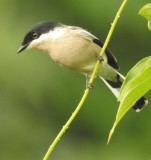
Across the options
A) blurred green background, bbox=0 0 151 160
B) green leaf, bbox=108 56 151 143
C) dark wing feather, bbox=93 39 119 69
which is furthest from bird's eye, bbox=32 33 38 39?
blurred green background, bbox=0 0 151 160

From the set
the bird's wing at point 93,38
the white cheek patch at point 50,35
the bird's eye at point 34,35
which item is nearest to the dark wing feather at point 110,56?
the bird's wing at point 93,38

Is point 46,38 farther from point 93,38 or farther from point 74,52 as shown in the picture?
point 93,38

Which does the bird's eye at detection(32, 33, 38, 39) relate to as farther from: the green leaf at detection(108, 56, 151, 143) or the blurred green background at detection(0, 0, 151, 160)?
the blurred green background at detection(0, 0, 151, 160)

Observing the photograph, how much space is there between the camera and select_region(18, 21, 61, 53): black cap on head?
4.15 metres

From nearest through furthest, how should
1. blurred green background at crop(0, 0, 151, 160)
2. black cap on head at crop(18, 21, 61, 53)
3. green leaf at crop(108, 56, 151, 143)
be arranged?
green leaf at crop(108, 56, 151, 143)
black cap on head at crop(18, 21, 61, 53)
blurred green background at crop(0, 0, 151, 160)

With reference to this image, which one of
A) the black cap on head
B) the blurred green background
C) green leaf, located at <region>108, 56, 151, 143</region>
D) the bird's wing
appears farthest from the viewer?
the blurred green background

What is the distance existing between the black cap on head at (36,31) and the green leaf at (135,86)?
2.02 metres

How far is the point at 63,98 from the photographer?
9352 millimetres

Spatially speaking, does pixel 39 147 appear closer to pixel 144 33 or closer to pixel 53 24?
pixel 144 33

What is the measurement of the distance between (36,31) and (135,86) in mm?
2148

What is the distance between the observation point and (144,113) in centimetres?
872

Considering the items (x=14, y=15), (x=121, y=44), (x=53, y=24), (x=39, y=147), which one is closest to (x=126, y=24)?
(x=121, y=44)

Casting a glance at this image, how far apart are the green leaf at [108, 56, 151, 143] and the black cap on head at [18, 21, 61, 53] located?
2.02 meters

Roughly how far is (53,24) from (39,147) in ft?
16.4
